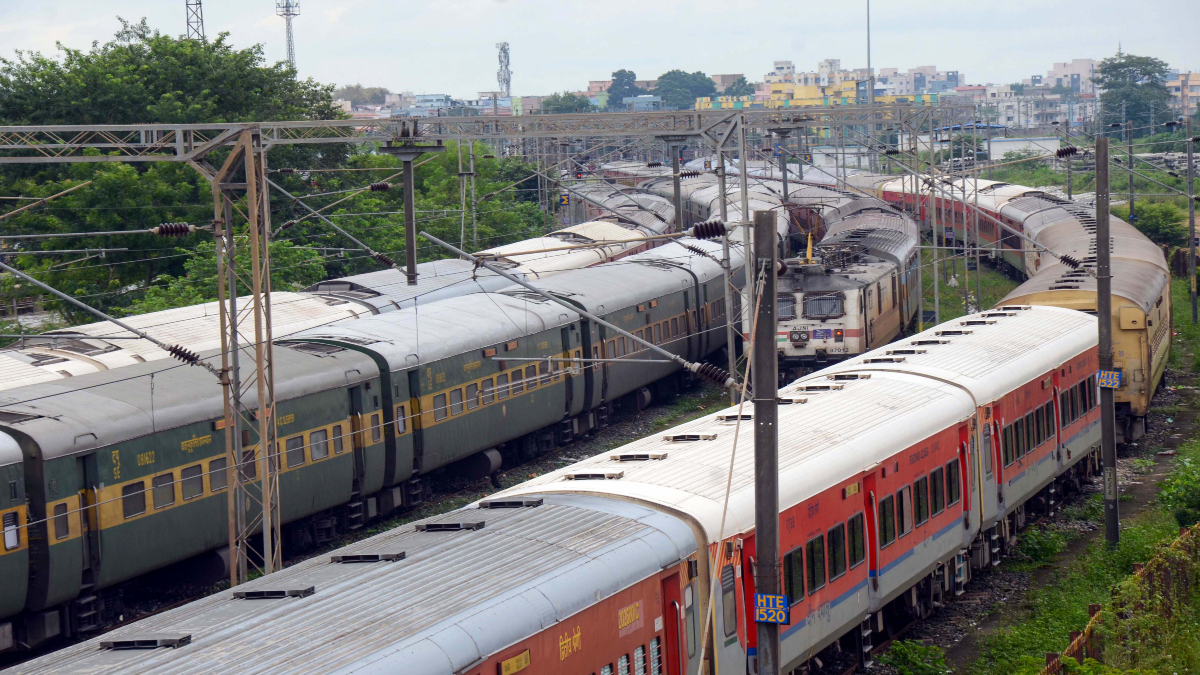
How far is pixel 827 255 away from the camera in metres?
34.7

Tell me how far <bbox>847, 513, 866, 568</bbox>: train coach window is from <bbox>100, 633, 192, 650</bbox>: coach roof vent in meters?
7.84

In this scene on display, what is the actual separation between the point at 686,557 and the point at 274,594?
3.69 meters

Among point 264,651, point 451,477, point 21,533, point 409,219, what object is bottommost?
point 451,477

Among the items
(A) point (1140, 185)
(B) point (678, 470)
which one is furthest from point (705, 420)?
(A) point (1140, 185)

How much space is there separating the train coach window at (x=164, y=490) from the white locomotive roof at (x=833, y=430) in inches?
266

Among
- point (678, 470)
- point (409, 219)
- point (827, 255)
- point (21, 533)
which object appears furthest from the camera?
point (827, 255)

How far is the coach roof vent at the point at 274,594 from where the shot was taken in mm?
10000

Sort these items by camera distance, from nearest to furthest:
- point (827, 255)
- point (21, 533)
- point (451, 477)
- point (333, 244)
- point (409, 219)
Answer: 1. point (21, 533)
2. point (409, 219)
3. point (451, 477)
4. point (827, 255)
5. point (333, 244)

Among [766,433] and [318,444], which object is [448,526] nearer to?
[766,433]

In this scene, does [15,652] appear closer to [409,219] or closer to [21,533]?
[21,533]

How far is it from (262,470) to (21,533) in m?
2.98

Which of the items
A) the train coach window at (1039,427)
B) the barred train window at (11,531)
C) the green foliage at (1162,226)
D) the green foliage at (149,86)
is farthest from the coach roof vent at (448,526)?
the green foliage at (1162,226)

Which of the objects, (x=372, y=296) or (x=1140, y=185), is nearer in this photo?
(x=372, y=296)

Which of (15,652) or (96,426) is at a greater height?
(96,426)
